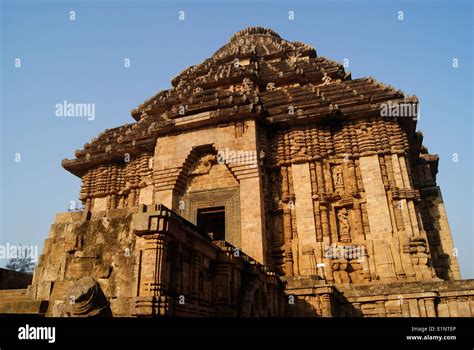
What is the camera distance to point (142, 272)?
Result: 6621 mm

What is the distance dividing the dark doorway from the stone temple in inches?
4.4

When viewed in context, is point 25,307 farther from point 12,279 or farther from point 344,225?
point 344,225

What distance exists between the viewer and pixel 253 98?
18.7 metres

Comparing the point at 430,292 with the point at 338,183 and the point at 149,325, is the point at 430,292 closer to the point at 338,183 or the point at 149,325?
the point at 338,183

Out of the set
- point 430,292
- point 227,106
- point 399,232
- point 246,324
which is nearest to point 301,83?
point 227,106

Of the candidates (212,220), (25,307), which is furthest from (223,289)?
(212,220)

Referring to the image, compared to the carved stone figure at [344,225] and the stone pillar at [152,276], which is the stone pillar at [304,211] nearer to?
the carved stone figure at [344,225]

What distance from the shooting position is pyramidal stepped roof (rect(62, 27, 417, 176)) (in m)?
17.9

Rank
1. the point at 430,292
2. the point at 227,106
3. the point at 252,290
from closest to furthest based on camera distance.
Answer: the point at 252,290 → the point at 430,292 → the point at 227,106

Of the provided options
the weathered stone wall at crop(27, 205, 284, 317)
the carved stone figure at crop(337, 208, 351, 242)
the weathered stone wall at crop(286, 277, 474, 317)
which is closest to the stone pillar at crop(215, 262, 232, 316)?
the weathered stone wall at crop(27, 205, 284, 317)

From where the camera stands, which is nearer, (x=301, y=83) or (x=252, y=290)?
(x=252, y=290)

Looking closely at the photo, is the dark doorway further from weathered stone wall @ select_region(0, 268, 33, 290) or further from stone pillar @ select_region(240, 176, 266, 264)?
weathered stone wall @ select_region(0, 268, 33, 290)

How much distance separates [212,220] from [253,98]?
6.92 meters

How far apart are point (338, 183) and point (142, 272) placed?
12209 millimetres
